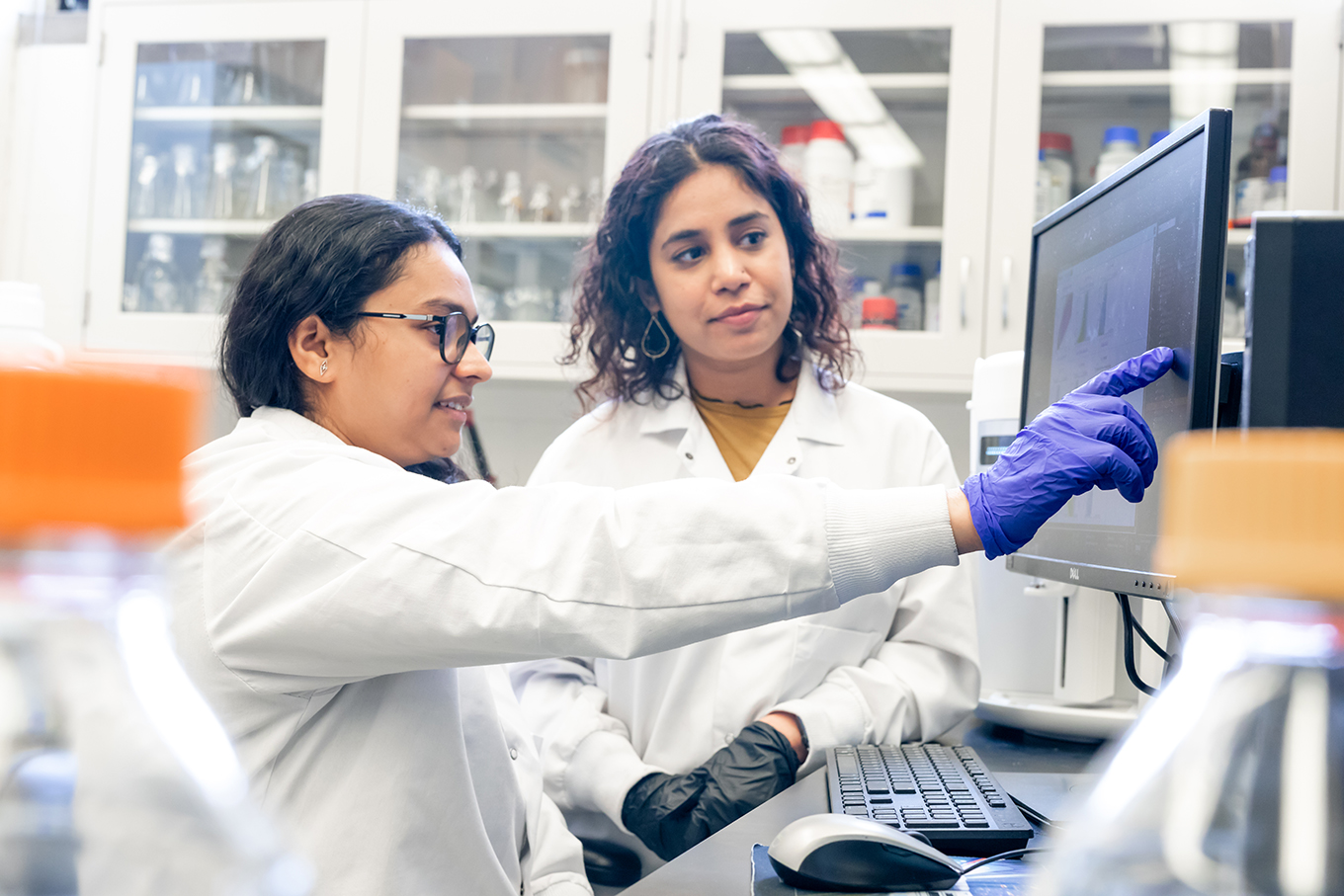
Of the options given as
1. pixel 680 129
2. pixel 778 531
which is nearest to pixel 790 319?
pixel 680 129

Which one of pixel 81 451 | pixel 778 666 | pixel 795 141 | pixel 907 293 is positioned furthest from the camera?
pixel 795 141

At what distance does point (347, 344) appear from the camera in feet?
3.35

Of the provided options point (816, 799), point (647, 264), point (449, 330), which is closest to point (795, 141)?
point (647, 264)

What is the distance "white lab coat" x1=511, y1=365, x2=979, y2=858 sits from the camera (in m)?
1.36

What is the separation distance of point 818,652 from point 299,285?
82cm

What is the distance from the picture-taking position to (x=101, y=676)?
9.4 inches

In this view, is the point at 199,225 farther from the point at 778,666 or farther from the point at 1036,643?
the point at 1036,643

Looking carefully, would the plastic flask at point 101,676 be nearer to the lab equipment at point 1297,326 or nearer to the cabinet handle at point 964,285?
the lab equipment at point 1297,326

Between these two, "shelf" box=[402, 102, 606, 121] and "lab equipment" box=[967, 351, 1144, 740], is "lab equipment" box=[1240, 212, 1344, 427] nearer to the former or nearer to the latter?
"lab equipment" box=[967, 351, 1144, 740]

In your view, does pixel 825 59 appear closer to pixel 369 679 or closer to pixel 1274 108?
pixel 1274 108

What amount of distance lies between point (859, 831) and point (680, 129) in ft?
3.84

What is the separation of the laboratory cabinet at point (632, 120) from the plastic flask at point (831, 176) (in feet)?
0.04

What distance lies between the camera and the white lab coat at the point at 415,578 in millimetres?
730

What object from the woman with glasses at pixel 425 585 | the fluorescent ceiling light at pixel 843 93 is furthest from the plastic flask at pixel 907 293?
the woman with glasses at pixel 425 585
